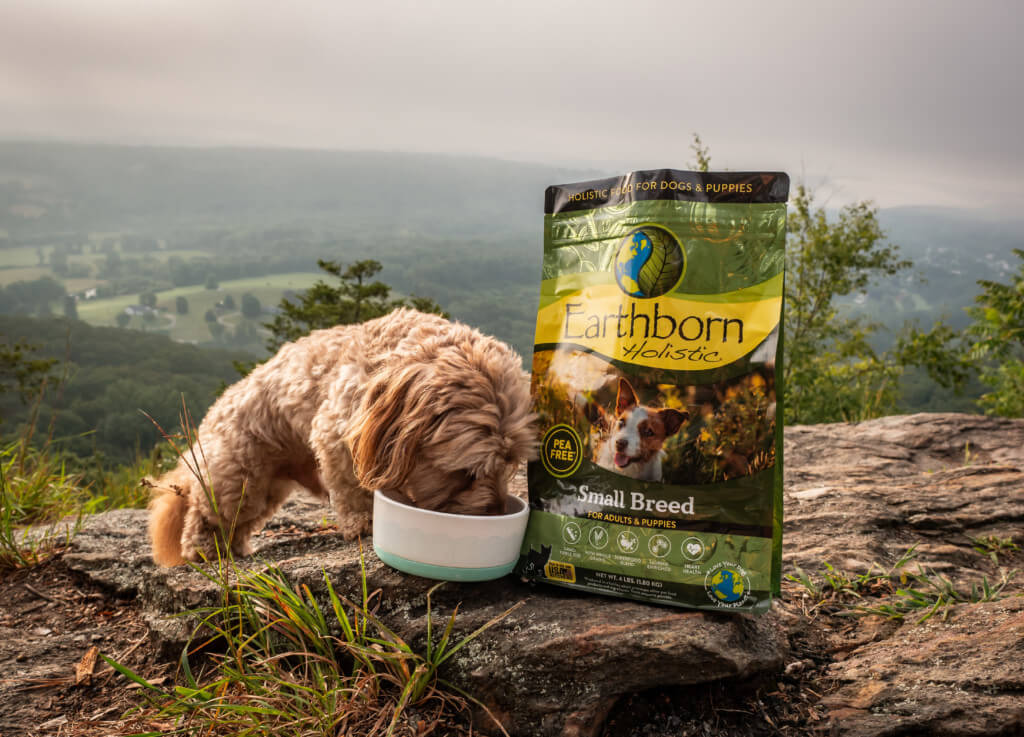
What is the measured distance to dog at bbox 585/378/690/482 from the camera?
2.06 meters

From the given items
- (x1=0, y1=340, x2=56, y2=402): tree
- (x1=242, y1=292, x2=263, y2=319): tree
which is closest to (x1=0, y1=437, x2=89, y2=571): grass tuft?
(x1=0, y1=340, x2=56, y2=402): tree

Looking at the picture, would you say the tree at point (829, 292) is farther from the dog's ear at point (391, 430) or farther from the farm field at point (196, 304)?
the farm field at point (196, 304)

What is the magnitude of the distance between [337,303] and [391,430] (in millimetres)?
19213

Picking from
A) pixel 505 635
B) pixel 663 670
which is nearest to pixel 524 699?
pixel 505 635

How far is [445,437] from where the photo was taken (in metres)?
2.29

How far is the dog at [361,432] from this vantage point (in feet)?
7.52

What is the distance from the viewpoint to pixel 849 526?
3.34m

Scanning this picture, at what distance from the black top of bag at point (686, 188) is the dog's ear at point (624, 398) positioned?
647 millimetres

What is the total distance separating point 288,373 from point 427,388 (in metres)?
1.19

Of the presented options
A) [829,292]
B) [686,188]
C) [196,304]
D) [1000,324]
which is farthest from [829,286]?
[196,304]

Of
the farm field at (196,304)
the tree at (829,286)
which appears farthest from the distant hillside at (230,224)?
the tree at (829,286)

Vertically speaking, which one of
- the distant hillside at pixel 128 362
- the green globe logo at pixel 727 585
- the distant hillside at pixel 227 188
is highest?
the distant hillside at pixel 227 188

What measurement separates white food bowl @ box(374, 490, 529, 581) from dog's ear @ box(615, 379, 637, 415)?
19.4 inches

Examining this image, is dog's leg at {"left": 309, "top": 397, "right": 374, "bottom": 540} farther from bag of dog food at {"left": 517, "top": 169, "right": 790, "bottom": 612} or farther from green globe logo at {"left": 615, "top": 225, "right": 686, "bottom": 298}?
green globe logo at {"left": 615, "top": 225, "right": 686, "bottom": 298}
